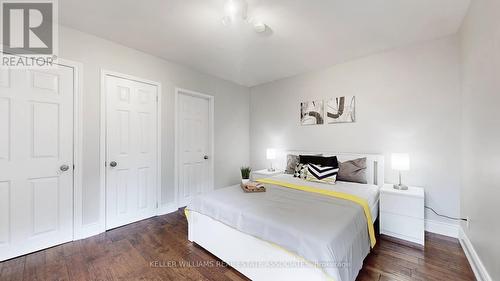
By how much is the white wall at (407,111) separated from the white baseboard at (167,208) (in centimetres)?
253

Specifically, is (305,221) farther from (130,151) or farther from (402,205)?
(130,151)

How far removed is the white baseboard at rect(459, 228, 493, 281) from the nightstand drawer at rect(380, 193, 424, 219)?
0.42 meters

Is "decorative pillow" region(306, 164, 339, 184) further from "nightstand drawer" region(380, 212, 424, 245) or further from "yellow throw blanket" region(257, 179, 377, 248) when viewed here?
"nightstand drawer" region(380, 212, 424, 245)

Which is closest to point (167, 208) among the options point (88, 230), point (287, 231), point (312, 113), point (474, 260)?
point (88, 230)

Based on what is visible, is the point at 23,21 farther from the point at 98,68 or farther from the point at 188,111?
the point at 188,111

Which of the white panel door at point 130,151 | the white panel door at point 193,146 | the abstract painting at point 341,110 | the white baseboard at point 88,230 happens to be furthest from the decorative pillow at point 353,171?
the white baseboard at point 88,230

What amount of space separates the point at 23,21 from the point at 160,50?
4.40ft

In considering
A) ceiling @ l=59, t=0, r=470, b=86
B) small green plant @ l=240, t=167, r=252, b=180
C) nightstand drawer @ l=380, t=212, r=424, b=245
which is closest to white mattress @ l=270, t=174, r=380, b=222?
nightstand drawer @ l=380, t=212, r=424, b=245

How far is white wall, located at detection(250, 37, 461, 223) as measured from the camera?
95.9 inches

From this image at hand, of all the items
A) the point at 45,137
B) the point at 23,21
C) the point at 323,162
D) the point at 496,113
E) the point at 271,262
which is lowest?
the point at 271,262

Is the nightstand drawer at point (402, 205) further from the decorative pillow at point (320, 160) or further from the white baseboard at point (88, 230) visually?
the white baseboard at point (88, 230)

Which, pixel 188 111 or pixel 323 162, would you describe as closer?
pixel 323 162

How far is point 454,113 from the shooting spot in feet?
7.91

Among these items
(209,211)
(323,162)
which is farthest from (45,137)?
(323,162)
